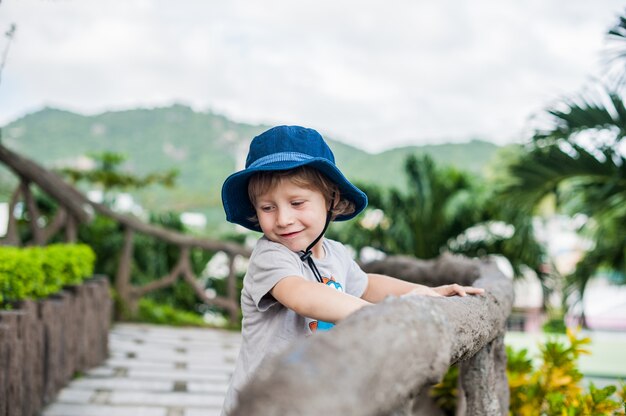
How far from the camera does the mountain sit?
37.5 m

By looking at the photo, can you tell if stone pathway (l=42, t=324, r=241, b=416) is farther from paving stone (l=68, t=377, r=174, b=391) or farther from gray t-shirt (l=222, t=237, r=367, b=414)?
gray t-shirt (l=222, t=237, r=367, b=414)

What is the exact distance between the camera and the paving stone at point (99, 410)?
412cm

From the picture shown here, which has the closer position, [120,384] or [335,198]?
→ [335,198]

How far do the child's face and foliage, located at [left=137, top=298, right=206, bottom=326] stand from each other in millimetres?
7170

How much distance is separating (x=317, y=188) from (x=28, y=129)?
1580 inches

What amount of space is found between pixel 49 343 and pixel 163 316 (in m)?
4.74

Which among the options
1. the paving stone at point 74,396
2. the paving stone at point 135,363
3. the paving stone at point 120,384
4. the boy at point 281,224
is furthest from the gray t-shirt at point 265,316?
the paving stone at point 135,363

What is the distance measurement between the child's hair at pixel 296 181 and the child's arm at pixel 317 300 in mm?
267

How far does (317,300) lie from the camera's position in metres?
1.55

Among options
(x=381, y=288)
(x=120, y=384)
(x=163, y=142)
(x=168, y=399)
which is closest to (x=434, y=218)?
(x=120, y=384)

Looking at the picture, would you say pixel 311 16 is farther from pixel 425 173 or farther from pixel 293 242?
pixel 293 242

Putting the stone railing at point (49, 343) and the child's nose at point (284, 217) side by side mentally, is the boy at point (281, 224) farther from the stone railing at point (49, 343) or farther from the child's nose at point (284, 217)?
the stone railing at point (49, 343)

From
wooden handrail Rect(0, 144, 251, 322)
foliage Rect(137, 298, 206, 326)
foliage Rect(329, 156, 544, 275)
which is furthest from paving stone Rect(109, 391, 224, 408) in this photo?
foliage Rect(329, 156, 544, 275)

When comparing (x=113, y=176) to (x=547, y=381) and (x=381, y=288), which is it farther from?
(x=381, y=288)
